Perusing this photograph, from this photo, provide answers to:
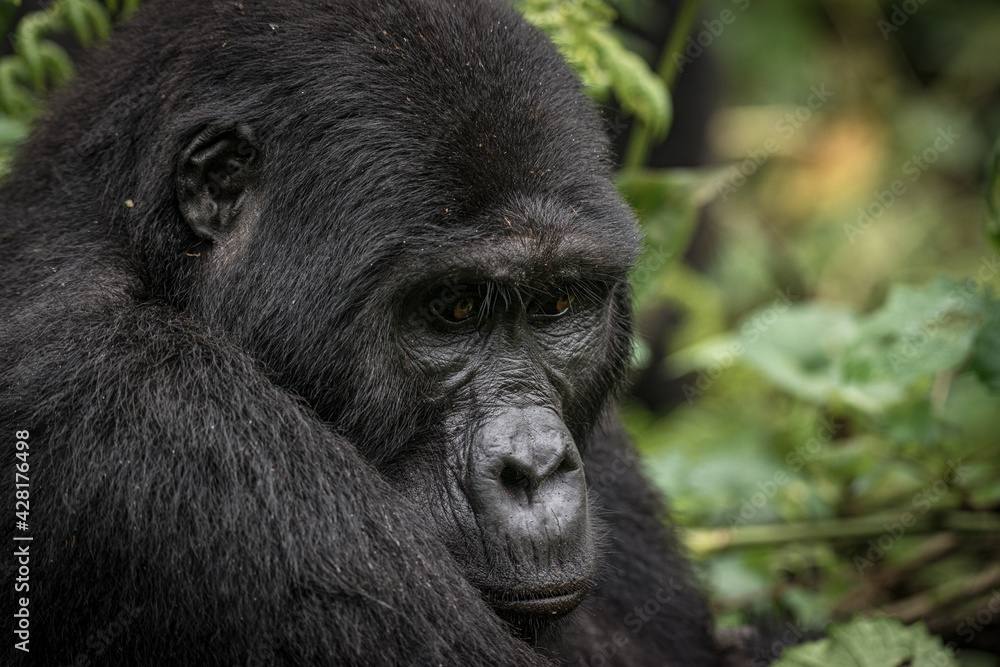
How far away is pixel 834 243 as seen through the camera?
7531mm

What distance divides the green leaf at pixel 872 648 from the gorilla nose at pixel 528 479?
1.12 metres

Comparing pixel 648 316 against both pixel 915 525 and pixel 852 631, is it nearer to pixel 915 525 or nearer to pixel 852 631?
pixel 915 525

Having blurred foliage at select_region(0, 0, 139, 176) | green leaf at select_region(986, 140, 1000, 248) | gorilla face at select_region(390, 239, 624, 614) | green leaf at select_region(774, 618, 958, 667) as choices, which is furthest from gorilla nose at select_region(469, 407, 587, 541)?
blurred foliage at select_region(0, 0, 139, 176)

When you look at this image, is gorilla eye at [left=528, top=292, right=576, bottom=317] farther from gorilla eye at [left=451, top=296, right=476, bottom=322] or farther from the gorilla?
gorilla eye at [left=451, top=296, right=476, bottom=322]

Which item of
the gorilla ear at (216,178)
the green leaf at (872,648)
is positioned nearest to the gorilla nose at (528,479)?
the gorilla ear at (216,178)

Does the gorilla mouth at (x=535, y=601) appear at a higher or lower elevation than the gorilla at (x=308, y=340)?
lower

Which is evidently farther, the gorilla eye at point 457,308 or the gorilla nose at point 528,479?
the gorilla eye at point 457,308

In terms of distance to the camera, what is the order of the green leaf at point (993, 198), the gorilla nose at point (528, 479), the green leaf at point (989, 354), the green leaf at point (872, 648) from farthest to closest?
the green leaf at point (993, 198), the green leaf at point (989, 354), the green leaf at point (872, 648), the gorilla nose at point (528, 479)

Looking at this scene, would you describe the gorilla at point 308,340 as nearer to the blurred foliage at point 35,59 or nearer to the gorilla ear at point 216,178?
the gorilla ear at point 216,178

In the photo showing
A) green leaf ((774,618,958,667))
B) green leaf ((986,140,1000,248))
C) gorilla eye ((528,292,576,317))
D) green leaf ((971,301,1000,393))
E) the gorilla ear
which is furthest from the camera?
green leaf ((986,140,1000,248))

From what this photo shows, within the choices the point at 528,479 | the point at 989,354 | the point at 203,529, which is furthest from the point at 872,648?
the point at 203,529

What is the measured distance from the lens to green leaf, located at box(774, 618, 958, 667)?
311 cm

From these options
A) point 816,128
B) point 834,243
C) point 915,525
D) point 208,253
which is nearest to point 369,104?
point 208,253

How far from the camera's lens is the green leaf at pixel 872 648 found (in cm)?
311
